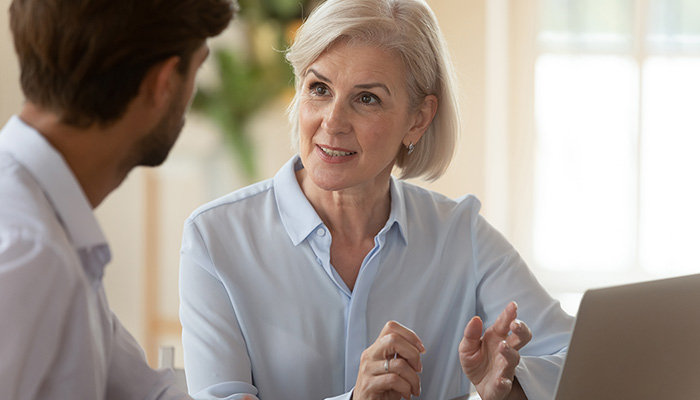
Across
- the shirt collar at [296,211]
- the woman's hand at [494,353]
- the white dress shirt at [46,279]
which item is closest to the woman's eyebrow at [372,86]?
the shirt collar at [296,211]

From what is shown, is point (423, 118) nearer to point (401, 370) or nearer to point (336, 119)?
point (336, 119)

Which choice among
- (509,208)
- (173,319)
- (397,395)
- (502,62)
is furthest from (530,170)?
(397,395)

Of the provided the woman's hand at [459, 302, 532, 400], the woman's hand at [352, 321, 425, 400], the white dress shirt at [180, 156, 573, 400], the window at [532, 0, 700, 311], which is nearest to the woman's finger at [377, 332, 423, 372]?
the woman's hand at [352, 321, 425, 400]

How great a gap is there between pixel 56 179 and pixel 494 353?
0.87 m

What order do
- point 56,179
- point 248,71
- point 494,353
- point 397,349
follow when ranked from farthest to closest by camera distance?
point 248,71 < point 494,353 < point 397,349 < point 56,179

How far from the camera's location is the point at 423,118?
74.9 inches

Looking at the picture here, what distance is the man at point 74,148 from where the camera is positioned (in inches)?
31.6

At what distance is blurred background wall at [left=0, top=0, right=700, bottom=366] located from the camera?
13.7ft

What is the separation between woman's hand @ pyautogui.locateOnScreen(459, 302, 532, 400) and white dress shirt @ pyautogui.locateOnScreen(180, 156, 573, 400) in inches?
3.2

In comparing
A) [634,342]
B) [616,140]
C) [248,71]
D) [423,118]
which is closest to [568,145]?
[616,140]

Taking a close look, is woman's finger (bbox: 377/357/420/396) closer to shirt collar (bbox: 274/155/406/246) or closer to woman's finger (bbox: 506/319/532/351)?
woman's finger (bbox: 506/319/532/351)

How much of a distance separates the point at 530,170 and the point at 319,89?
2.82 meters

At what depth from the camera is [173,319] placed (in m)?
4.16

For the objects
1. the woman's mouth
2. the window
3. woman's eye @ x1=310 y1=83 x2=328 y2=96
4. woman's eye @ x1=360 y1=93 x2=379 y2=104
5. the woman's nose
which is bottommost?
the window
